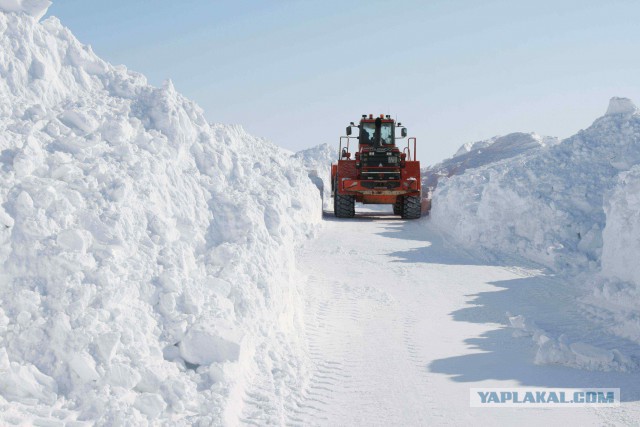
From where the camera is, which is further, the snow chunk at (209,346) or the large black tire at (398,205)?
the large black tire at (398,205)

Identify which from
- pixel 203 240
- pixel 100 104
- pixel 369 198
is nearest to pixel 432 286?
pixel 203 240

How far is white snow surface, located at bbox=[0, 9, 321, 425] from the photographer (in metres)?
4.65

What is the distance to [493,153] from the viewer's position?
130 feet

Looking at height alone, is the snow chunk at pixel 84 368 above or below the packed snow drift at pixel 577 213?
below

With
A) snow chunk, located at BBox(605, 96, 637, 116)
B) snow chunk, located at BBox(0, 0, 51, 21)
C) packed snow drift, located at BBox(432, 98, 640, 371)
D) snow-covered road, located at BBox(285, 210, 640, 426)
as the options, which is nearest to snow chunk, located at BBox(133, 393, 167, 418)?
snow-covered road, located at BBox(285, 210, 640, 426)

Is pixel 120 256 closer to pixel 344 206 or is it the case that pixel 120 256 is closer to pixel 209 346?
pixel 209 346

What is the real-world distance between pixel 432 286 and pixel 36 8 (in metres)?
7.53

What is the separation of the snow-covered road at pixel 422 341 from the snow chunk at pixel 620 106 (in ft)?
24.2

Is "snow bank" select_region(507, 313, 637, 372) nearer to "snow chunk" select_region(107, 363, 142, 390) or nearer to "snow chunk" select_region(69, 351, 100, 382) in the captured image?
"snow chunk" select_region(107, 363, 142, 390)

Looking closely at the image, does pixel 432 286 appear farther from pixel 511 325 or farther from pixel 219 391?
pixel 219 391

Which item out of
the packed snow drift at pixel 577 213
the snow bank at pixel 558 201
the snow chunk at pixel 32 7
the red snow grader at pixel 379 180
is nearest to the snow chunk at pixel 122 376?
the packed snow drift at pixel 577 213

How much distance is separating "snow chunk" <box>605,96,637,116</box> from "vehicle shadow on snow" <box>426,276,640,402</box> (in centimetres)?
861

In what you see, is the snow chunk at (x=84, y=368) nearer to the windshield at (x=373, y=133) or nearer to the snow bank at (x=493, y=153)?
the windshield at (x=373, y=133)

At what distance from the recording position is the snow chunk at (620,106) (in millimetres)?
17109
